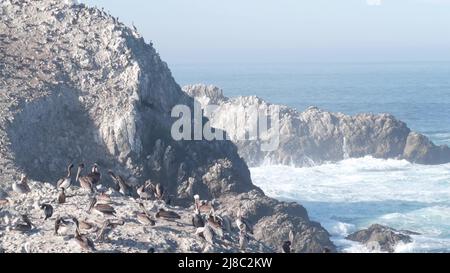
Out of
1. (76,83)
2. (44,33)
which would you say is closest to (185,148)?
(76,83)

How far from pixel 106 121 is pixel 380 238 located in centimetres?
1861

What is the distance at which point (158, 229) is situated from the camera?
3356 cm

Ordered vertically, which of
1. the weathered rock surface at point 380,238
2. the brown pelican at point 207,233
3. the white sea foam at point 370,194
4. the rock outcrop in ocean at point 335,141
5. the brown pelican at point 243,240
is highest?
the brown pelican at point 207,233

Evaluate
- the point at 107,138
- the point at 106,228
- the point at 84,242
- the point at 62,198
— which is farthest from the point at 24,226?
the point at 107,138

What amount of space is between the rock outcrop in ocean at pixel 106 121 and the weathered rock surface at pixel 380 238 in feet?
13.0

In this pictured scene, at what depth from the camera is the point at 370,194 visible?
74062mm

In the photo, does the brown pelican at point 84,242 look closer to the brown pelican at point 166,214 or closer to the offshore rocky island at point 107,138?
the offshore rocky island at point 107,138

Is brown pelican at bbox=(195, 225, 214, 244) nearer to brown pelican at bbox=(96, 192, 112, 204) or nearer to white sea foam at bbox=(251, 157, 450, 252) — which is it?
brown pelican at bbox=(96, 192, 112, 204)

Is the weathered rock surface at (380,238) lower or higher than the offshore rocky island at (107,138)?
lower

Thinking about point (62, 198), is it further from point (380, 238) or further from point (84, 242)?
point (380, 238)

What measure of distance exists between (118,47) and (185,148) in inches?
344

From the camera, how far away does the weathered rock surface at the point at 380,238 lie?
5412 centimetres

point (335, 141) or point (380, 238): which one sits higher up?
point (335, 141)

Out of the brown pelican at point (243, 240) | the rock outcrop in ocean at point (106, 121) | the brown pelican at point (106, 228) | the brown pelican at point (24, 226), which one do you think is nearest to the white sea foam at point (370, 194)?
the rock outcrop in ocean at point (106, 121)
